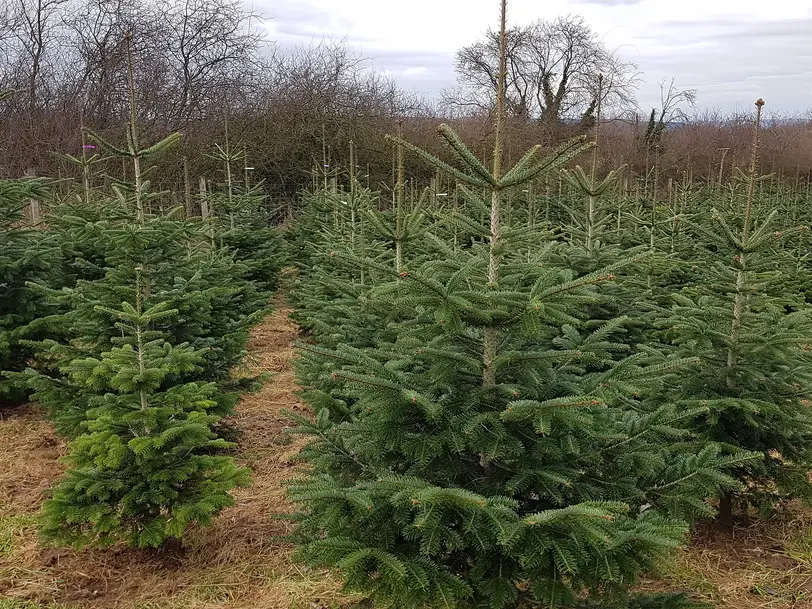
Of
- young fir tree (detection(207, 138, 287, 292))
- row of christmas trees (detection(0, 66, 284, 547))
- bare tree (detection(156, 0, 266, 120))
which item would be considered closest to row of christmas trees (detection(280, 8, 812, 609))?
row of christmas trees (detection(0, 66, 284, 547))

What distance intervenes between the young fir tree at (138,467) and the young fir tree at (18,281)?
105 inches

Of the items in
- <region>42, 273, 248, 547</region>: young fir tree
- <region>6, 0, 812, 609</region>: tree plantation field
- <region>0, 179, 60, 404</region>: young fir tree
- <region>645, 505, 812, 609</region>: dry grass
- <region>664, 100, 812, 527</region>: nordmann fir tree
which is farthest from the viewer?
<region>0, 179, 60, 404</region>: young fir tree

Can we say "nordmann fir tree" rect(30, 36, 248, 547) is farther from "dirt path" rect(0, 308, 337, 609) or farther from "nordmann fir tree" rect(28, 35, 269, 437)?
"nordmann fir tree" rect(28, 35, 269, 437)

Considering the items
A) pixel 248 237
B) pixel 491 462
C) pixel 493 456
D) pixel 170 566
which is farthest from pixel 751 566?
pixel 248 237

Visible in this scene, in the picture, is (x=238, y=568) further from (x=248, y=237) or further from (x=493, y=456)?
(x=248, y=237)

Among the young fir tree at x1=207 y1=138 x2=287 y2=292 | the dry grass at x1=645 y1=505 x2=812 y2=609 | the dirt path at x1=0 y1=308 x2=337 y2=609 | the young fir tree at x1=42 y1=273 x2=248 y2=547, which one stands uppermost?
the young fir tree at x1=207 y1=138 x2=287 y2=292

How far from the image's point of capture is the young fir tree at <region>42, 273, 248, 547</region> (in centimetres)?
376

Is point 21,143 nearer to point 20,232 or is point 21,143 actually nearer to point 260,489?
point 20,232

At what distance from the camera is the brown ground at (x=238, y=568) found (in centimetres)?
386

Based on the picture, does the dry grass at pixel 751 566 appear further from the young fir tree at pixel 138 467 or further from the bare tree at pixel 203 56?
the bare tree at pixel 203 56

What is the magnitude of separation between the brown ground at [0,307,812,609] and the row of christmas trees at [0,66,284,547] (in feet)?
0.86

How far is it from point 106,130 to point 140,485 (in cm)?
1861

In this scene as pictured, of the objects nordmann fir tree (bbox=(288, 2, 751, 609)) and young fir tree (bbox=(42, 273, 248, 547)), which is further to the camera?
young fir tree (bbox=(42, 273, 248, 547))

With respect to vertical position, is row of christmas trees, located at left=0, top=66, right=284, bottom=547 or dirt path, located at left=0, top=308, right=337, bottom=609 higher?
row of christmas trees, located at left=0, top=66, right=284, bottom=547
